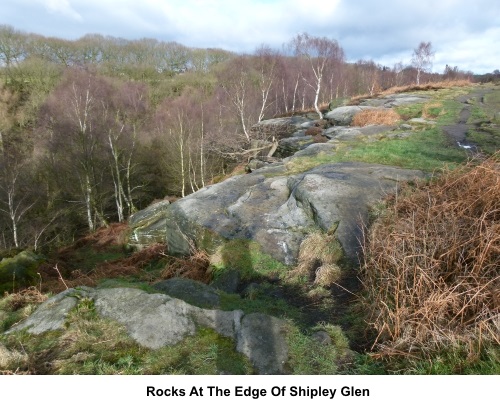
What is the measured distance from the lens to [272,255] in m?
7.53

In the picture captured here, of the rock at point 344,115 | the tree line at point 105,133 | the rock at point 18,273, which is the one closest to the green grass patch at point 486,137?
the rock at point 344,115

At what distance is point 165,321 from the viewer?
395 centimetres

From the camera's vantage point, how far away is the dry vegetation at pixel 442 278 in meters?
3.52

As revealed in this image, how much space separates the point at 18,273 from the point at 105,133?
19.5 metres

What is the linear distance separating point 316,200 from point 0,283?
28.2 feet

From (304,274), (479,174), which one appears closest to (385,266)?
(304,274)

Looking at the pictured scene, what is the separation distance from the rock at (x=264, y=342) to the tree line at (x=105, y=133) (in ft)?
65.2

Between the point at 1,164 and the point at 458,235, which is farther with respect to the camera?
the point at 1,164

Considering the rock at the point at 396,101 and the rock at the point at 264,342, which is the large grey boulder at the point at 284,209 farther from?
the rock at the point at 396,101

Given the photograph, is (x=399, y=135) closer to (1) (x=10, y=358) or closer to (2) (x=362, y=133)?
(2) (x=362, y=133)

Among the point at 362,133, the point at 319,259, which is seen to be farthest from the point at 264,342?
the point at 362,133

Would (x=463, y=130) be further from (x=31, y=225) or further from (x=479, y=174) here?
(x=31, y=225)

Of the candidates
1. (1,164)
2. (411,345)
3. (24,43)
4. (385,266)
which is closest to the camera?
(411,345)

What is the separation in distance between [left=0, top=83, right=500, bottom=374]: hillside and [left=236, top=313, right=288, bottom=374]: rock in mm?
18
